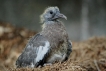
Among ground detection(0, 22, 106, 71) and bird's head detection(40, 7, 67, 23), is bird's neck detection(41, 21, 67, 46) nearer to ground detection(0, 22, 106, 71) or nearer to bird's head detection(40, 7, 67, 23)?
bird's head detection(40, 7, 67, 23)

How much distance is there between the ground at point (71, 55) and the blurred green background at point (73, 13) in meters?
0.38

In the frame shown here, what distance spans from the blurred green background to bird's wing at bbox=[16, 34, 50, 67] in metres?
4.35

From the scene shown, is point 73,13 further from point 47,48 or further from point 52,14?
point 47,48

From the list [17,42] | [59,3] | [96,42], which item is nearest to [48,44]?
[96,42]

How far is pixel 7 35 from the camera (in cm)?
836

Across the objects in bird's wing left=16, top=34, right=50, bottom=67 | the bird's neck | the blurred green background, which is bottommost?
bird's wing left=16, top=34, right=50, bottom=67

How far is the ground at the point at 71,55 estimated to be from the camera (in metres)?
4.25

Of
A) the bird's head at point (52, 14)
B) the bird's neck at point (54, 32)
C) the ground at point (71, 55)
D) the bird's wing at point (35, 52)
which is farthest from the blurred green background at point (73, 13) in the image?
the bird's wing at point (35, 52)

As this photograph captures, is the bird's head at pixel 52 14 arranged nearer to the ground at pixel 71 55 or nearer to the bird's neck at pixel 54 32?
the bird's neck at pixel 54 32

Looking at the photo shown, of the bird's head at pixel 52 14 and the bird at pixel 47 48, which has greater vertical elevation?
the bird's head at pixel 52 14

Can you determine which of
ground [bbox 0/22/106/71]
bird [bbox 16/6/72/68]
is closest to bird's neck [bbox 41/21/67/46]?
bird [bbox 16/6/72/68]

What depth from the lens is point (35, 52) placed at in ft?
14.6

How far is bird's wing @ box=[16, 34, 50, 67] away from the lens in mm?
4348

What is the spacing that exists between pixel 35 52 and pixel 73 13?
4541 mm
